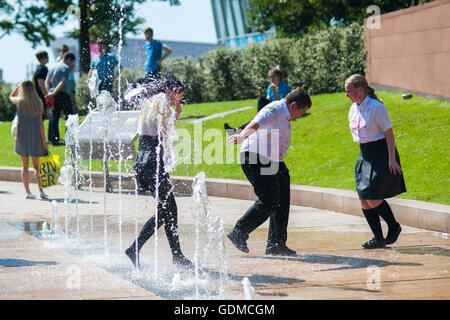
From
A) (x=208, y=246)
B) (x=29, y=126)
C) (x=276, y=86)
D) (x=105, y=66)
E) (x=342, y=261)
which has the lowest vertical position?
(x=342, y=261)

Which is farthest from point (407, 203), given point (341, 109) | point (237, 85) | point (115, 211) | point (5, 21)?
point (5, 21)

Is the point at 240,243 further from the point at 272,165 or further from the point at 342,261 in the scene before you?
the point at 342,261

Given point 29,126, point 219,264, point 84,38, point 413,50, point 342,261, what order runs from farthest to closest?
point 84,38, point 413,50, point 29,126, point 342,261, point 219,264

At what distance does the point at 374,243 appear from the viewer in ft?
24.8

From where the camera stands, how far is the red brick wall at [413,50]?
611 inches

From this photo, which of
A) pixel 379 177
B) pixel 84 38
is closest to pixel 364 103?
pixel 379 177

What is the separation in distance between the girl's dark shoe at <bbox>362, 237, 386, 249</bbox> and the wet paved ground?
7 centimetres

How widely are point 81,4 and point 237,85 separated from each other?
9.19 meters

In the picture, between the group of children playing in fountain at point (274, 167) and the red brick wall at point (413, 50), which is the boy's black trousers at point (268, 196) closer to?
the group of children playing in fountain at point (274, 167)

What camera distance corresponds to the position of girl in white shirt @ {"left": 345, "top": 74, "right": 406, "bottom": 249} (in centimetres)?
740

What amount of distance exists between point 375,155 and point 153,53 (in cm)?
836

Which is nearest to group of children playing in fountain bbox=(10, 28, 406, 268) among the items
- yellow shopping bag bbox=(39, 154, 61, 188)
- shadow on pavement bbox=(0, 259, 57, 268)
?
shadow on pavement bbox=(0, 259, 57, 268)

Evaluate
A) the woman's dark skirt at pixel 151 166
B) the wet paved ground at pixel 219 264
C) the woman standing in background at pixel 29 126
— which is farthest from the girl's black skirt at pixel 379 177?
the woman standing in background at pixel 29 126

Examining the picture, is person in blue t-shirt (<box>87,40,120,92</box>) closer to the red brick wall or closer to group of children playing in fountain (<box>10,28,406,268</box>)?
the red brick wall
